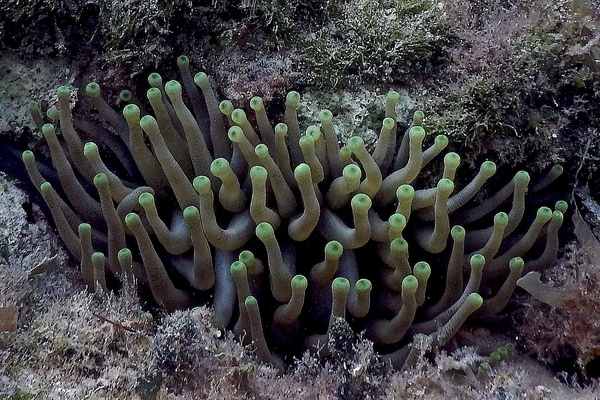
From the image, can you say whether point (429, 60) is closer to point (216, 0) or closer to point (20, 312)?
point (216, 0)

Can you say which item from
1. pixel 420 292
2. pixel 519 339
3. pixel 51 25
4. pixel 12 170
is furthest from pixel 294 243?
pixel 51 25

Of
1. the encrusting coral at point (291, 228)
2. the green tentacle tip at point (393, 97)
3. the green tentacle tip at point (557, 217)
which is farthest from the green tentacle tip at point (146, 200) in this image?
the green tentacle tip at point (557, 217)

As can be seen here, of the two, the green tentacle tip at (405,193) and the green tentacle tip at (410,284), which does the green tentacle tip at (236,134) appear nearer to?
the green tentacle tip at (405,193)

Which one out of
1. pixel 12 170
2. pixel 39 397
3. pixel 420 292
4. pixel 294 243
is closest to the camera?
pixel 39 397

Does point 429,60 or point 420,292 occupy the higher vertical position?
point 429,60

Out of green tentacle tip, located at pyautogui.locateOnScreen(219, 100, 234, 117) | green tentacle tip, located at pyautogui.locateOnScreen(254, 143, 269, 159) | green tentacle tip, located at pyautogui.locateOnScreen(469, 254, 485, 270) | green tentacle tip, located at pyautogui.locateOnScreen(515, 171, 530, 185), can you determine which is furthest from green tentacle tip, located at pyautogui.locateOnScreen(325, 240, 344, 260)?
green tentacle tip, located at pyautogui.locateOnScreen(515, 171, 530, 185)

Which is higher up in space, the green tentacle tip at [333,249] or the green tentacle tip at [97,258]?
the green tentacle tip at [333,249]

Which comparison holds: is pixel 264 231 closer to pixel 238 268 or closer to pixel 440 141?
pixel 238 268
